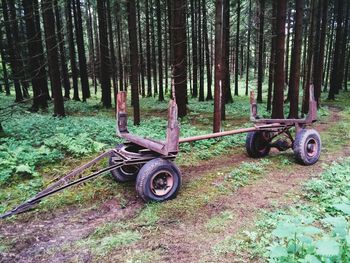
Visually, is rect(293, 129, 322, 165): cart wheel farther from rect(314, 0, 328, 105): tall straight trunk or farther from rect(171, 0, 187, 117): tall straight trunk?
rect(314, 0, 328, 105): tall straight trunk

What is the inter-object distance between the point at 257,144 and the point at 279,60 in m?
5.67

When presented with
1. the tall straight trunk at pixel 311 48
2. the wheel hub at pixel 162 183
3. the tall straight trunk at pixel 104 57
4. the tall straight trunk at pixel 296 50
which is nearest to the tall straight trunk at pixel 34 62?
the tall straight trunk at pixel 104 57

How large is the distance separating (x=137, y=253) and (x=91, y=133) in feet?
22.6

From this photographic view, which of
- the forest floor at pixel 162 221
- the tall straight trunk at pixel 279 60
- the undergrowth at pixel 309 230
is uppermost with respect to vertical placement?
the tall straight trunk at pixel 279 60

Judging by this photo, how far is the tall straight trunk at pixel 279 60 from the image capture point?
12312 mm

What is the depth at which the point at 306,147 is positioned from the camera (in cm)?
814

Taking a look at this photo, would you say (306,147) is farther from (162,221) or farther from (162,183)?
(162,221)

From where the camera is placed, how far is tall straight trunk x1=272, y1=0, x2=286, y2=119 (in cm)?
1231

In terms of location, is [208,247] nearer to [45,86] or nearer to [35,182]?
[35,182]

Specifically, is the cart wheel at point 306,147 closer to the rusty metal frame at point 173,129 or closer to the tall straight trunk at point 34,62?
the rusty metal frame at point 173,129

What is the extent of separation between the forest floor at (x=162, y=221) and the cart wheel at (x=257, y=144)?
110 centimetres

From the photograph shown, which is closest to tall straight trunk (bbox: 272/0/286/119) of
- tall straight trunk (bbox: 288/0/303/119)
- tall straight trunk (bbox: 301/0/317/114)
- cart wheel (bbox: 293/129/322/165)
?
tall straight trunk (bbox: 288/0/303/119)

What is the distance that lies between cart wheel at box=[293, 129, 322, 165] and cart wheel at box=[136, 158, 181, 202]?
13.1 ft

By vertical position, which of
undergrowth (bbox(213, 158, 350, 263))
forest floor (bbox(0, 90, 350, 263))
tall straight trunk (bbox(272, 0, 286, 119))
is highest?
tall straight trunk (bbox(272, 0, 286, 119))
